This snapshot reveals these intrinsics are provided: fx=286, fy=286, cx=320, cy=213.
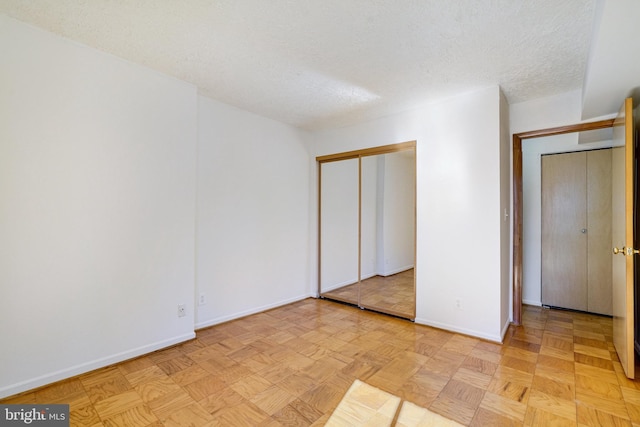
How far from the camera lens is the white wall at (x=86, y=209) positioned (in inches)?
73.2

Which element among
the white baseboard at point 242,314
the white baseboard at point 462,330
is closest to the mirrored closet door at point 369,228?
the white baseboard at point 462,330

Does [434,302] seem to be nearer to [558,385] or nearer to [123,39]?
[558,385]

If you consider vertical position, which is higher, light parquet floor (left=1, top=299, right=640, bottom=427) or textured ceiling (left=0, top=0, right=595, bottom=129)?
textured ceiling (left=0, top=0, right=595, bottom=129)

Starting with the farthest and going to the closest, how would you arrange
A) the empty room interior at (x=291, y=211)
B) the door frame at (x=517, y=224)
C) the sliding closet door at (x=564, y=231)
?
the sliding closet door at (x=564, y=231) < the door frame at (x=517, y=224) < the empty room interior at (x=291, y=211)

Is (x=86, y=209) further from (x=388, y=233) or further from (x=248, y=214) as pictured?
(x=388, y=233)

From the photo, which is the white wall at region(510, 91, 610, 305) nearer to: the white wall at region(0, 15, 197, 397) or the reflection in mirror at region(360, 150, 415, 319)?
the reflection in mirror at region(360, 150, 415, 319)

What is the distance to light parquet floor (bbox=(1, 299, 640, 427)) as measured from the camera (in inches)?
67.1

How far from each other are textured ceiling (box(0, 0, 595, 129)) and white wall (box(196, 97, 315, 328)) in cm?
54

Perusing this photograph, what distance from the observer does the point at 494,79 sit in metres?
2.52

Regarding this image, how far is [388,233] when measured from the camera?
3.57 meters

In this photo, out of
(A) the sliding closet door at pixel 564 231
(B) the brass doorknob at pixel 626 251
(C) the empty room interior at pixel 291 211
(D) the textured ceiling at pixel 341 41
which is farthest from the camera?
(A) the sliding closet door at pixel 564 231

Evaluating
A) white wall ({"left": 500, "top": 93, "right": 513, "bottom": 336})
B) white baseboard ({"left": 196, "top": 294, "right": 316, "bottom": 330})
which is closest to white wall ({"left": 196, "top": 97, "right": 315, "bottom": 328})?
white baseboard ({"left": 196, "top": 294, "right": 316, "bottom": 330})

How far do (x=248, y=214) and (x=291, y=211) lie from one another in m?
0.71

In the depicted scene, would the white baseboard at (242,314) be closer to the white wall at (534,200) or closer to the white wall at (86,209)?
the white wall at (86,209)
